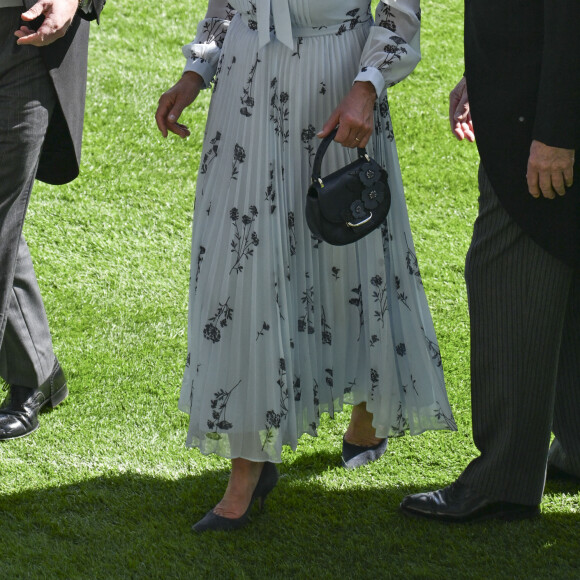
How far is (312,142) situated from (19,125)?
35.4 inches

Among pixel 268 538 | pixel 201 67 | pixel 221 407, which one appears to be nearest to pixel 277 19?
pixel 201 67

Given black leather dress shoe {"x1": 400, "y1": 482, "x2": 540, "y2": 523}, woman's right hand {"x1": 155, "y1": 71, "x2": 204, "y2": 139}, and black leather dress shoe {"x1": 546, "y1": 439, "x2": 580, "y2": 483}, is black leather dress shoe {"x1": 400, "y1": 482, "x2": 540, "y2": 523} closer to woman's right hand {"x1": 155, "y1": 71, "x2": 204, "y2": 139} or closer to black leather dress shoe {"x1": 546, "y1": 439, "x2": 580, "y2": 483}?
black leather dress shoe {"x1": 546, "y1": 439, "x2": 580, "y2": 483}

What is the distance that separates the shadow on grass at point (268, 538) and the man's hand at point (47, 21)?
132 cm

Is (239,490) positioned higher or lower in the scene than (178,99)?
lower

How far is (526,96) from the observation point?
2.71 meters

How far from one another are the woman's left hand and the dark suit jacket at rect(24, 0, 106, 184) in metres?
0.90

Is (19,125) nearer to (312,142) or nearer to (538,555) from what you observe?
(312,142)

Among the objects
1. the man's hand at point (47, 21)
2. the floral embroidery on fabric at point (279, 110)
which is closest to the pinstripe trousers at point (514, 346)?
the floral embroidery on fabric at point (279, 110)

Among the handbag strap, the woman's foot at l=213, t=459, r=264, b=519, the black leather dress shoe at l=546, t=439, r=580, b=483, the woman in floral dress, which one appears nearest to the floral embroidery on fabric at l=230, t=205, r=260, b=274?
the woman in floral dress

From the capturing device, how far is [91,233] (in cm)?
506

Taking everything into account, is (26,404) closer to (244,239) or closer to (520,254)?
(244,239)

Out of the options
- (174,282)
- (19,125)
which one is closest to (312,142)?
(19,125)

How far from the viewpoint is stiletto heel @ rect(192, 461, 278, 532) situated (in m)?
3.03

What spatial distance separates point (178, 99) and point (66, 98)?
421 millimetres
